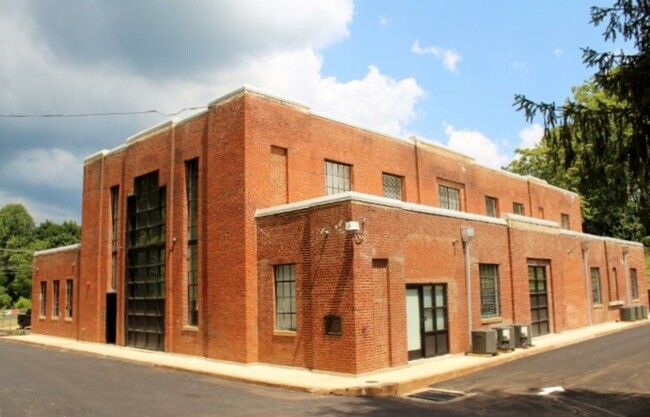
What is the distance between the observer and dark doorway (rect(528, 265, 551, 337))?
23641mm

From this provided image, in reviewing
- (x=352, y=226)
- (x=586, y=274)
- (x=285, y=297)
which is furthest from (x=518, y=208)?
(x=352, y=226)

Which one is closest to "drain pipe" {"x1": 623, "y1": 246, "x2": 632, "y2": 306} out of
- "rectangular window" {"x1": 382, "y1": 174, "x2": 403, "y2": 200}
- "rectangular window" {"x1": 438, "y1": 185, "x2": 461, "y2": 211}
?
"rectangular window" {"x1": 438, "y1": 185, "x2": 461, "y2": 211}

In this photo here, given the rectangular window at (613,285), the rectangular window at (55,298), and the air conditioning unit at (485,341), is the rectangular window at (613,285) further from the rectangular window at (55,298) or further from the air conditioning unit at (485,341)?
the rectangular window at (55,298)

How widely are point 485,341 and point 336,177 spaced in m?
7.87

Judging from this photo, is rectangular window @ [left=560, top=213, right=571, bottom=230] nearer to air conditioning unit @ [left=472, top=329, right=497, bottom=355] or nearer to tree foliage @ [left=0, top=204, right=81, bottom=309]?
air conditioning unit @ [left=472, top=329, right=497, bottom=355]

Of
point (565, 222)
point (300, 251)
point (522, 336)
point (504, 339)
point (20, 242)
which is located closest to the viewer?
point (300, 251)

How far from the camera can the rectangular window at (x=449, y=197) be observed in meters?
27.5

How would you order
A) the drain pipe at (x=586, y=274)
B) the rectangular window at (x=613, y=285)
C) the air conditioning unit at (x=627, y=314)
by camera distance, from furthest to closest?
1. the rectangular window at (x=613, y=285)
2. the air conditioning unit at (x=627, y=314)
3. the drain pipe at (x=586, y=274)

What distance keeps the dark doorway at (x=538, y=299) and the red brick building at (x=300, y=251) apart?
0.09 metres

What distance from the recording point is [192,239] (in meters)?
20.8

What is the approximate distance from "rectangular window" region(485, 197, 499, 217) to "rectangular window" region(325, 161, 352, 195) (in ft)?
37.7

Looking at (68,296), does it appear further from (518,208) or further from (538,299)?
(518,208)

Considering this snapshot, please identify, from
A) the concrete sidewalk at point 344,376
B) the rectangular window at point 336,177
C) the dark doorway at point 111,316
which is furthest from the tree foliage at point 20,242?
the rectangular window at point 336,177

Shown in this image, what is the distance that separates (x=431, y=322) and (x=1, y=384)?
457 inches
